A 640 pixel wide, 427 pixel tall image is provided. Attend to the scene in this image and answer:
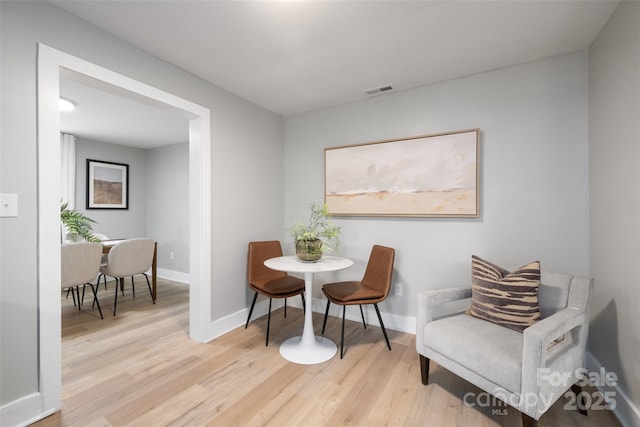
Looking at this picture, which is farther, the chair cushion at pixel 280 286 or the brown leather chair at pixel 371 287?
the chair cushion at pixel 280 286

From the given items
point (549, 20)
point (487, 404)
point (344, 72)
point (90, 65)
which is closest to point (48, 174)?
point (90, 65)

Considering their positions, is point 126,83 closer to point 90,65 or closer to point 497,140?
point 90,65

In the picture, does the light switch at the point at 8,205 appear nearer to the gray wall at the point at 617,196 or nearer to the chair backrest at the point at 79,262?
the chair backrest at the point at 79,262

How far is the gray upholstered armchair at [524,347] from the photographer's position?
4.35ft

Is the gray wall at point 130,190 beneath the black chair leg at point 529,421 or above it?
above

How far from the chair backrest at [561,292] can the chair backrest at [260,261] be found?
84.4 inches

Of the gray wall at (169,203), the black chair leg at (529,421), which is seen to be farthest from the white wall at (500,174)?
the gray wall at (169,203)

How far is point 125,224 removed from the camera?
4980 mm

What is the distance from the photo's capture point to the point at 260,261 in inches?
114

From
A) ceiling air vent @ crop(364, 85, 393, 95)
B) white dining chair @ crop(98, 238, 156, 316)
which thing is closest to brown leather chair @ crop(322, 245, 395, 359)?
ceiling air vent @ crop(364, 85, 393, 95)

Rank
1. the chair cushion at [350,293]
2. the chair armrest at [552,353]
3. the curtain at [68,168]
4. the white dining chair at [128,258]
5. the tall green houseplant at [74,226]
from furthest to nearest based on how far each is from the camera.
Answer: the curtain at [68,168]
the tall green houseplant at [74,226]
the white dining chair at [128,258]
the chair cushion at [350,293]
the chair armrest at [552,353]

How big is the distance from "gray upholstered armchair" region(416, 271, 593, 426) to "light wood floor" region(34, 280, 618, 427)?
0.23 metres

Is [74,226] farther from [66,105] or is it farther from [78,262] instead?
[66,105]

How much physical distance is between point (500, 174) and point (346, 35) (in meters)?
1.63
